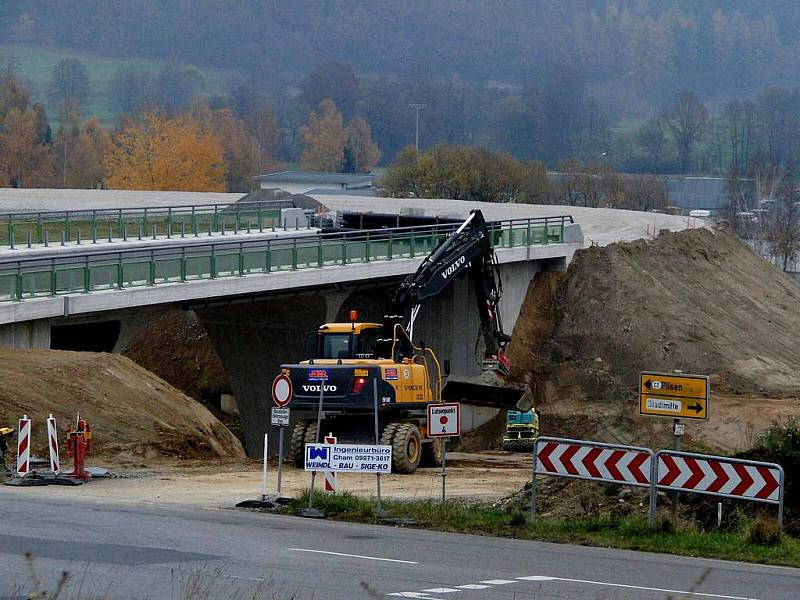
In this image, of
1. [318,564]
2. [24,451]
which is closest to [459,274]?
[24,451]

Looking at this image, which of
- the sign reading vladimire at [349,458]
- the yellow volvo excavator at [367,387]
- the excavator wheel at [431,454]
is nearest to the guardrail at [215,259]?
the yellow volvo excavator at [367,387]

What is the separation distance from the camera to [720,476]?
18906 millimetres

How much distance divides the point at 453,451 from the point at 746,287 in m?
18.7

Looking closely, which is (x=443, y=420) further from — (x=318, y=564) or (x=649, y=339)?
(x=649, y=339)

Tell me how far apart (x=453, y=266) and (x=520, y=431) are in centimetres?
611

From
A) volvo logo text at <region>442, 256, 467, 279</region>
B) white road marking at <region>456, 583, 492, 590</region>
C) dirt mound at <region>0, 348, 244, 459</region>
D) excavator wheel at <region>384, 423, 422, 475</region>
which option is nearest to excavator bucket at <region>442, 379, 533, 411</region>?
volvo logo text at <region>442, 256, 467, 279</region>

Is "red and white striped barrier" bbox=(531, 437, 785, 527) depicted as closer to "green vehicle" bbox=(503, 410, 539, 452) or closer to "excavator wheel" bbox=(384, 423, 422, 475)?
"excavator wheel" bbox=(384, 423, 422, 475)

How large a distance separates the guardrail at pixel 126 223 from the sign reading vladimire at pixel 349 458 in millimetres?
27945

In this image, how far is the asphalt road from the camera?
14.3 m

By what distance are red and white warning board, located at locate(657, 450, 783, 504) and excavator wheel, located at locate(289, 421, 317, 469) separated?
45.9 feet

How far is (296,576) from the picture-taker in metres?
15.1

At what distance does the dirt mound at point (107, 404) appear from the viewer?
99.9ft

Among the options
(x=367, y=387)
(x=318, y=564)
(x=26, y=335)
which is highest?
(x=26, y=335)

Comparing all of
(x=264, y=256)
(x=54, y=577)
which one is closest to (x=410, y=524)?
(x=54, y=577)
